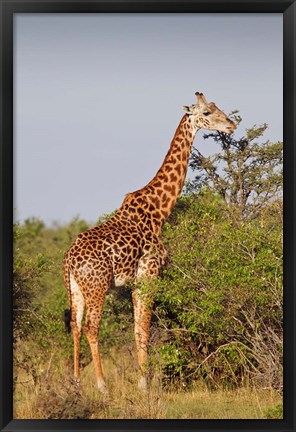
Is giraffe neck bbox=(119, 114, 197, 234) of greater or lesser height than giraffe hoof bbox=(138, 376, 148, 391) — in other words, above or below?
above

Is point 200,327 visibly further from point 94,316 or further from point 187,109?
point 187,109

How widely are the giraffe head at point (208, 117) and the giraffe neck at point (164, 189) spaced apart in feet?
0.44

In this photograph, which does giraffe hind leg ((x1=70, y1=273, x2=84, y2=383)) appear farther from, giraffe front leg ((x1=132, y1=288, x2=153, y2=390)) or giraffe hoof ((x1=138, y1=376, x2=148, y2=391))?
giraffe hoof ((x1=138, y1=376, x2=148, y2=391))

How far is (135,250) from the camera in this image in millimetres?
11570

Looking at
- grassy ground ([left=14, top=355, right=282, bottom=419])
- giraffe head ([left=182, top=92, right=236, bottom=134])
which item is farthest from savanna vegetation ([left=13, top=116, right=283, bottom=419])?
giraffe head ([left=182, top=92, right=236, bottom=134])

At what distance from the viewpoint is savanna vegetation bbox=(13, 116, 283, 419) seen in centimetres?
952

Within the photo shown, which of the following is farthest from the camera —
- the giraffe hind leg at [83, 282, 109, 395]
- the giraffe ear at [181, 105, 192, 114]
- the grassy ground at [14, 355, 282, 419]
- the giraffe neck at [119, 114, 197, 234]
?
the giraffe ear at [181, 105, 192, 114]

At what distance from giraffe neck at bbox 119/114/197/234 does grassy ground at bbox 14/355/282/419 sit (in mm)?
2048

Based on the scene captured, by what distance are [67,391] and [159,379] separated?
149 centimetres

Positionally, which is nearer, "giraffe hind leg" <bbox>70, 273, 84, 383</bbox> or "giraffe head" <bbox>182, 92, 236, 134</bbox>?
"giraffe hind leg" <bbox>70, 273, 84, 383</bbox>
